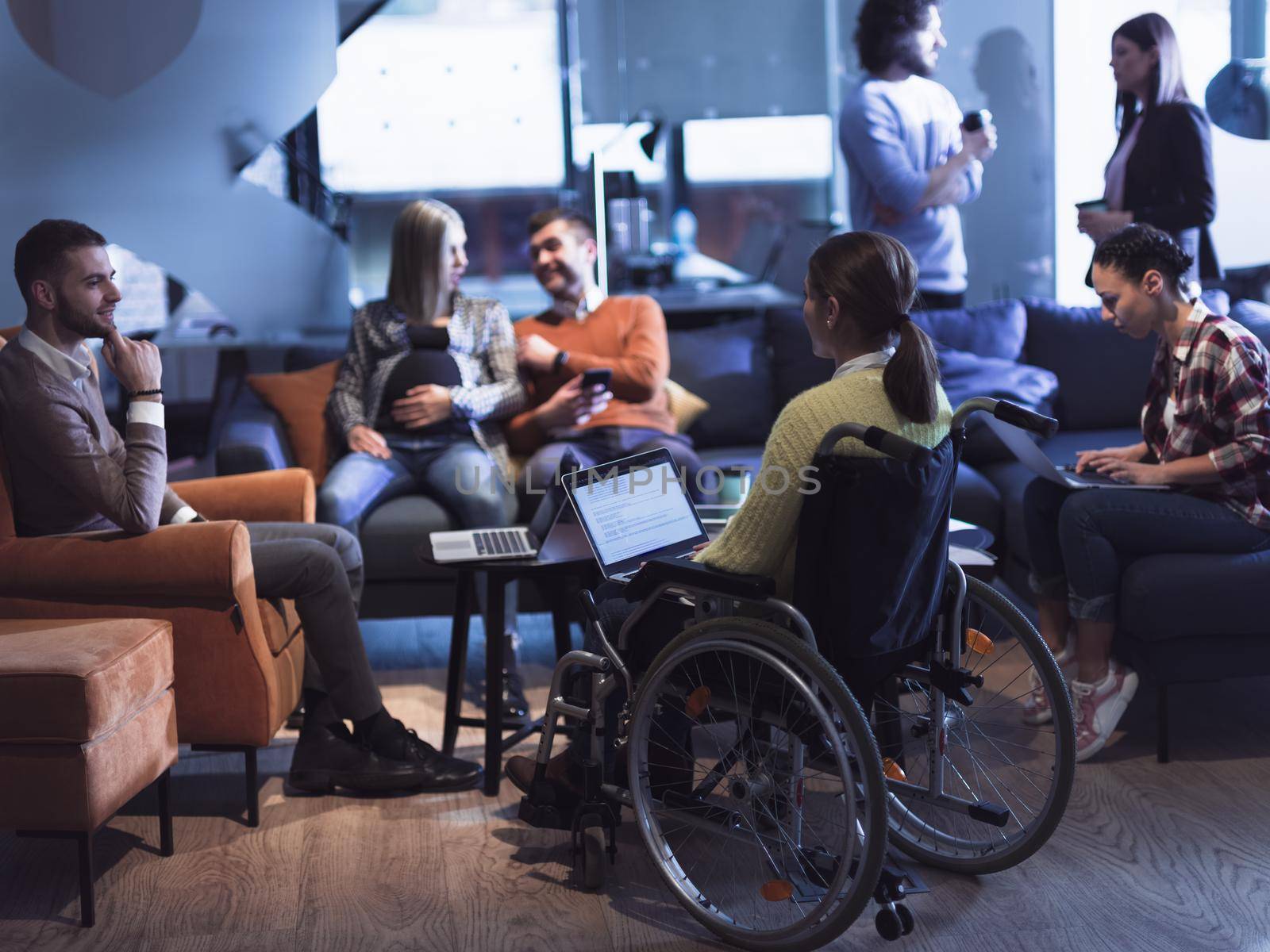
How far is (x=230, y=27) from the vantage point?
4059 mm

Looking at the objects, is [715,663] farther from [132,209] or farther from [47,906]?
[132,209]

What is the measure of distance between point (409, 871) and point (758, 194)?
4.36 meters

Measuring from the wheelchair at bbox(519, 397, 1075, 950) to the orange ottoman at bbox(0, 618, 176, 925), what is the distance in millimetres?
724

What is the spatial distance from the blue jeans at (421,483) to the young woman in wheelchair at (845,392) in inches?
A: 56.3

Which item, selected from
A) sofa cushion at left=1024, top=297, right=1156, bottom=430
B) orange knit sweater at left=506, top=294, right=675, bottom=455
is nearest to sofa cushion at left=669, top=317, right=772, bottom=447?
orange knit sweater at left=506, top=294, right=675, bottom=455

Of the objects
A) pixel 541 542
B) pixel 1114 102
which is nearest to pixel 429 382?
pixel 541 542

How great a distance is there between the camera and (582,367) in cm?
386

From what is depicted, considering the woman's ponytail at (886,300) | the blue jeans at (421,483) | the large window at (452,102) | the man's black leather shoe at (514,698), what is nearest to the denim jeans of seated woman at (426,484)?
the blue jeans at (421,483)

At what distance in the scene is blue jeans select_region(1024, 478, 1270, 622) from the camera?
2.76m

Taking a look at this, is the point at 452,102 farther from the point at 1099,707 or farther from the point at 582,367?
the point at 1099,707

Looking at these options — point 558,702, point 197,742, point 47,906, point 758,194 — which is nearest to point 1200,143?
point 758,194

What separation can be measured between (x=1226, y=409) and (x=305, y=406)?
2.47 m

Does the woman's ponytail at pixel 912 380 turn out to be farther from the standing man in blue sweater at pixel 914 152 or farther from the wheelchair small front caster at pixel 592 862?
the standing man in blue sweater at pixel 914 152

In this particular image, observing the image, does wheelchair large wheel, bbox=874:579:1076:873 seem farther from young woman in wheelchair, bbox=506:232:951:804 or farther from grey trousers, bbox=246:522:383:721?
grey trousers, bbox=246:522:383:721
